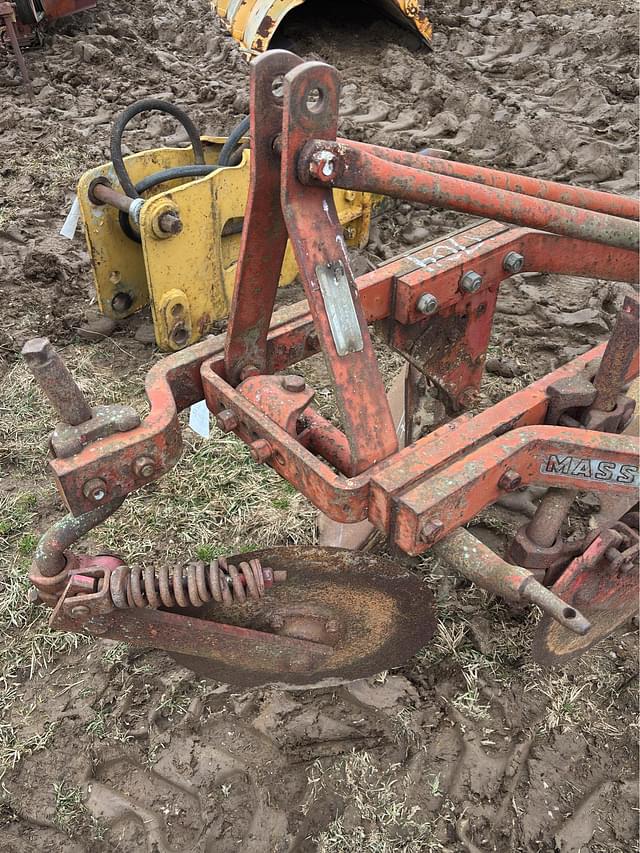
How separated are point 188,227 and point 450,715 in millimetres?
2853

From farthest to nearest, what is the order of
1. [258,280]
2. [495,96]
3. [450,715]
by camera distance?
1. [495,96]
2. [450,715]
3. [258,280]

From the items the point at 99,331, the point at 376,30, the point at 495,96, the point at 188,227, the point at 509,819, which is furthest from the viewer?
the point at 376,30

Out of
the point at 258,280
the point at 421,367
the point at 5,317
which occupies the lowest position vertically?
the point at 5,317

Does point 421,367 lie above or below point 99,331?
above

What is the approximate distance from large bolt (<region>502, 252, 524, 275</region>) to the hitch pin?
3.54 ft

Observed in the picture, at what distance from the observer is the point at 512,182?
1954mm

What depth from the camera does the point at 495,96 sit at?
652 centimetres

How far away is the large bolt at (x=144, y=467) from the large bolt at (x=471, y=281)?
1278mm

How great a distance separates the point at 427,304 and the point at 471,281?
0.21 m

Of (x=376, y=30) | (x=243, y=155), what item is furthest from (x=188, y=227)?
(x=376, y=30)

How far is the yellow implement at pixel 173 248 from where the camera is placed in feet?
12.4

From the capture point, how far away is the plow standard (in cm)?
174

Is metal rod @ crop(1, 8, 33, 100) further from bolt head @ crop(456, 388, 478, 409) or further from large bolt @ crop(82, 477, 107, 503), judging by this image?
large bolt @ crop(82, 477, 107, 503)

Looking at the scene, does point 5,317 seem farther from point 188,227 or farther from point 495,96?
point 495,96
